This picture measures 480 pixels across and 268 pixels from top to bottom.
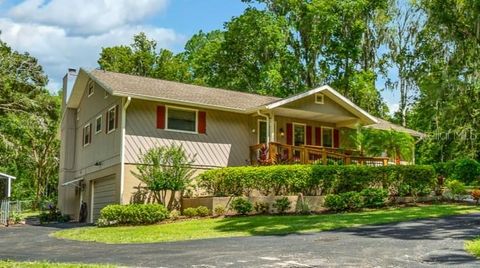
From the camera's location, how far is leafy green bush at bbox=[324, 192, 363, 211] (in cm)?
1805

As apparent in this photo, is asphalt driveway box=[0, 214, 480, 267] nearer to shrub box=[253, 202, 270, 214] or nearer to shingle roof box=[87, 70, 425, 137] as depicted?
shrub box=[253, 202, 270, 214]

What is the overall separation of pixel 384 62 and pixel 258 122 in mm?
18953

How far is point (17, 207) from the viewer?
24031 millimetres

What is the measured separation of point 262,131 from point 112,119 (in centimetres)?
647

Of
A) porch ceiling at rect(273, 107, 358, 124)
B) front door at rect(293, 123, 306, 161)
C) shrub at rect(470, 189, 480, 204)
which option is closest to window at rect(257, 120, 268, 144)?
porch ceiling at rect(273, 107, 358, 124)

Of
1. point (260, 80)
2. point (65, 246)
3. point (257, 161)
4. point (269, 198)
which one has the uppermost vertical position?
point (260, 80)

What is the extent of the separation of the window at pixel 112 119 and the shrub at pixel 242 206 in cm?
608

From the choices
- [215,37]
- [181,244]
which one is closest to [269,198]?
[181,244]

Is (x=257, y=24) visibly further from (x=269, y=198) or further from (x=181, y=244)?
(x=181, y=244)

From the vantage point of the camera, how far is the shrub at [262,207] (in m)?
18.3

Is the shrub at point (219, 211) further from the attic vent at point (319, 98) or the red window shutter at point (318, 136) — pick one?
the red window shutter at point (318, 136)

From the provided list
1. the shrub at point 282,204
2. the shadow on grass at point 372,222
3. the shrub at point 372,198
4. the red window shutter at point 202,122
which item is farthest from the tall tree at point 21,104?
the shrub at point 372,198

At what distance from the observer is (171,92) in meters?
21.2

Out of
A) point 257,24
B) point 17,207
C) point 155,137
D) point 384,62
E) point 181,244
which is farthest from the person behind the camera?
point 384,62
